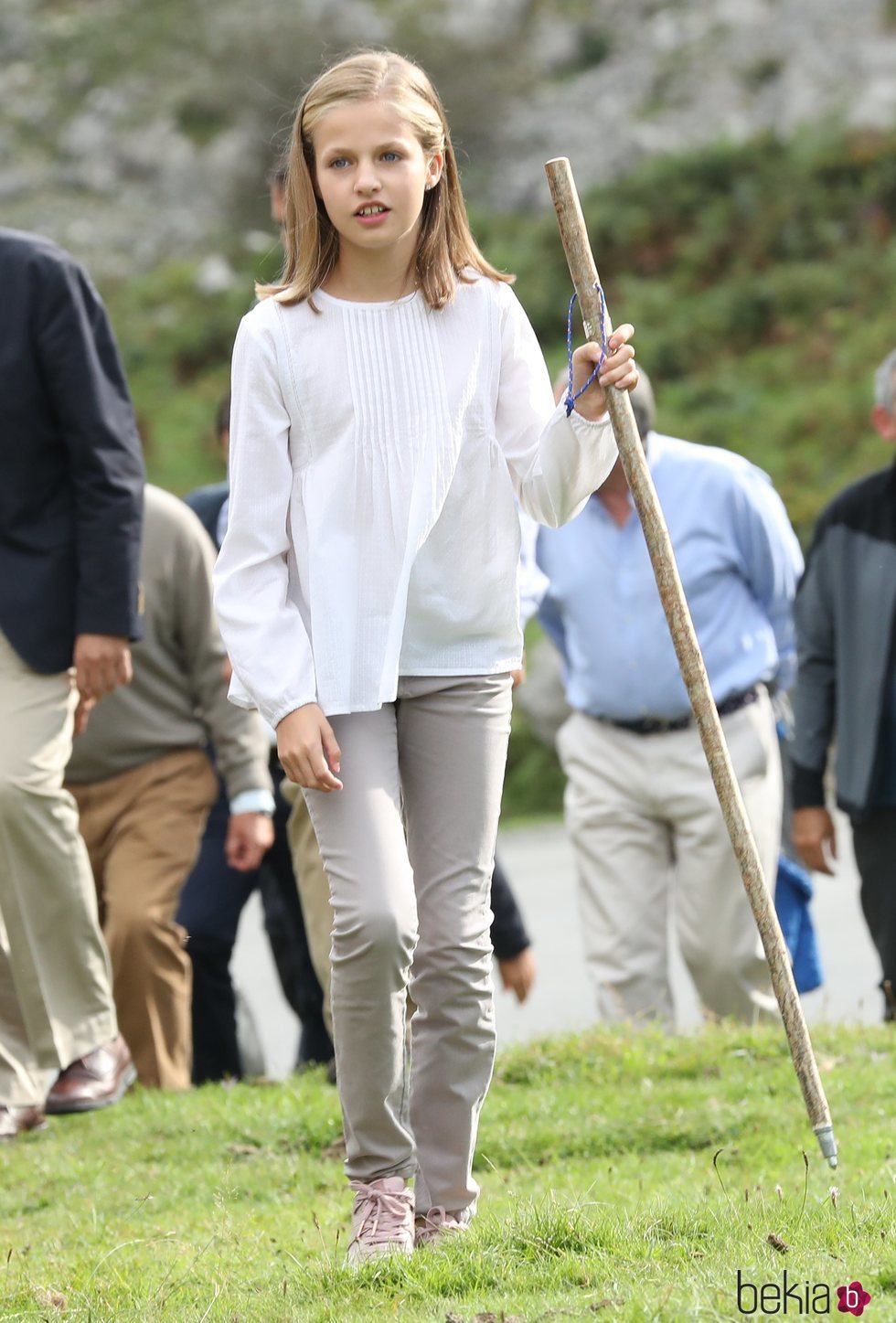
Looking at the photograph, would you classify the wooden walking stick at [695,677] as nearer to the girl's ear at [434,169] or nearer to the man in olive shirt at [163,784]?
the girl's ear at [434,169]

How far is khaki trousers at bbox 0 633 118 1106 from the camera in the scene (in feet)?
18.7

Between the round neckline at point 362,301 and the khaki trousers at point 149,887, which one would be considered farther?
the khaki trousers at point 149,887

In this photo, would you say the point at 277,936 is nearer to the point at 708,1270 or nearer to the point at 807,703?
the point at 807,703

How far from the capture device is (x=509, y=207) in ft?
127

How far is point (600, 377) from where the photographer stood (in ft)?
14.0

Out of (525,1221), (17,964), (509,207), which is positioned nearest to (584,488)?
(525,1221)

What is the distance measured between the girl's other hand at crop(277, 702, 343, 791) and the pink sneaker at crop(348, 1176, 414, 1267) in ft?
2.65

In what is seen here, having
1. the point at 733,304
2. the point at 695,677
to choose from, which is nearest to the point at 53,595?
the point at 695,677

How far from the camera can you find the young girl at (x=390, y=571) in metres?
4.18

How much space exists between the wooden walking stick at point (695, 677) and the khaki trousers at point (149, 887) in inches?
132

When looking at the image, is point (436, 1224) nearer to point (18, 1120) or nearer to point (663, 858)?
point (18, 1120)

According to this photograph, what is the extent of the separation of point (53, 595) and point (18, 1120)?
1.51 m

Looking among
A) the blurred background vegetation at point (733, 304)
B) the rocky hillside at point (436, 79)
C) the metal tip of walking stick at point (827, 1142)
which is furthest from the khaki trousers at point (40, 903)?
the rocky hillside at point (436, 79)

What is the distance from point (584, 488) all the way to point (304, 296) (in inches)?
27.8
